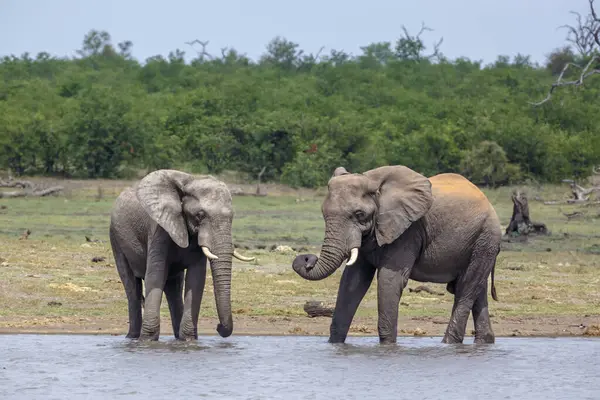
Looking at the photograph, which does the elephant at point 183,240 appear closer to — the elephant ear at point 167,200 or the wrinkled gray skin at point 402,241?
the elephant ear at point 167,200

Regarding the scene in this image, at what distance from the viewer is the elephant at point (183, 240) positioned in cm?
1147

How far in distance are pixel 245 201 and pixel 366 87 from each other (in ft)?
88.7

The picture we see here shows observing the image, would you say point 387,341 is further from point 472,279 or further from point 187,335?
point 187,335

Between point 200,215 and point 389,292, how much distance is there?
6.03ft

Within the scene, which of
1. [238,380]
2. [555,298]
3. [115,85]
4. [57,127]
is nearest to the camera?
[238,380]

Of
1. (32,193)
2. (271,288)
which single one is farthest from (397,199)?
(32,193)

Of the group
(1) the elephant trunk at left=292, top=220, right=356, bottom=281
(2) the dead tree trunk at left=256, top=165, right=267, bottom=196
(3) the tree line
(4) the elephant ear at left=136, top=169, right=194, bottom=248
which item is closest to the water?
(1) the elephant trunk at left=292, top=220, right=356, bottom=281

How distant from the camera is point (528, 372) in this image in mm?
11477

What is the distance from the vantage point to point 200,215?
11.6 metres

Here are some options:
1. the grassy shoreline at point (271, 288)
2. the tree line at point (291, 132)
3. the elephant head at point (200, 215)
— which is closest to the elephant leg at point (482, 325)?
the grassy shoreline at point (271, 288)

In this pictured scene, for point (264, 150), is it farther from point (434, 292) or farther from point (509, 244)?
point (434, 292)

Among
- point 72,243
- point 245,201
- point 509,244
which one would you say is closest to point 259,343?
point 72,243

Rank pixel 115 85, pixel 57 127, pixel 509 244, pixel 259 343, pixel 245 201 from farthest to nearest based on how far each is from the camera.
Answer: pixel 115 85 < pixel 57 127 < pixel 245 201 < pixel 509 244 < pixel 259 343

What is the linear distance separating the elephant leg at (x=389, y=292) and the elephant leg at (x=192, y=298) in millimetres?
1624
